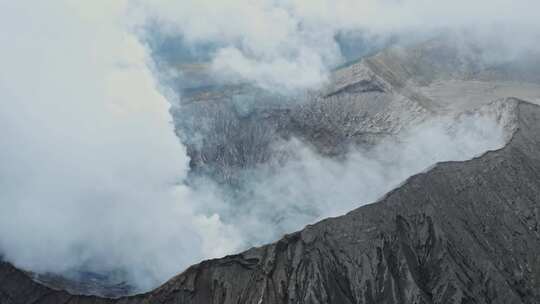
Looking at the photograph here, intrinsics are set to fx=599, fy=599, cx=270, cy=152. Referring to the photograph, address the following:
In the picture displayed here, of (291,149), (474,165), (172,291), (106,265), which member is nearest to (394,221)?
(474,165)

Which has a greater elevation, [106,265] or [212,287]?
[106,265]

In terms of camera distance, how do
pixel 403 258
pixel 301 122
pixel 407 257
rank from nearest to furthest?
pixel 403 258 → pixel 407 257 → pixel 301 122

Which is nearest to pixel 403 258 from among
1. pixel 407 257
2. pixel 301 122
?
pixel 407 257

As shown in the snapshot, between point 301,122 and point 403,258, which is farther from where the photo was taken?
point 301,122

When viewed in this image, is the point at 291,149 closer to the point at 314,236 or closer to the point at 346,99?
the point at 346,99

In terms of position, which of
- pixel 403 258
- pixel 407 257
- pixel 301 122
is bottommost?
pixel 403 258

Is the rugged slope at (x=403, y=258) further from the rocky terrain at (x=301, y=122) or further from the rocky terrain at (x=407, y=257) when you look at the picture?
the rocky terrain at (x=301, y=122)

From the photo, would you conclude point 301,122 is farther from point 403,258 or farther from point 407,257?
point 403,258

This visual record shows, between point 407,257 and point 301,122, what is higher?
point 301,122
